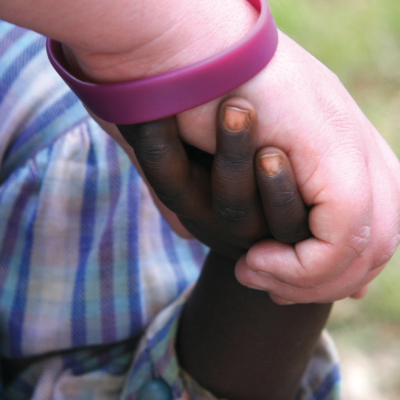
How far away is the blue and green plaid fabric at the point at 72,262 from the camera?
0.85m

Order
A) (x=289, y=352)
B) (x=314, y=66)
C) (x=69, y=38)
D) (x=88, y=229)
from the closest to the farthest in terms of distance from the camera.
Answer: (x=69, y=38) < (x=314, y=66) < (x=289, y=352) < (x=88, y=229)

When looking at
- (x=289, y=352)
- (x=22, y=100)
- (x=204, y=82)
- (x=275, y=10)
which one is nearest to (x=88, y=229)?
(x=22, y=100)

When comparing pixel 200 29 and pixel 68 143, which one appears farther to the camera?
pixel 68 143

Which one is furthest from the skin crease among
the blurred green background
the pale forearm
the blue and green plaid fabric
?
the blurred green background

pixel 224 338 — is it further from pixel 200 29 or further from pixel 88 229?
pixel 200 29

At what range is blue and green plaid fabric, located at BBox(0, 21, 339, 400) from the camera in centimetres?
85

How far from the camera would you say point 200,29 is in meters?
0.47

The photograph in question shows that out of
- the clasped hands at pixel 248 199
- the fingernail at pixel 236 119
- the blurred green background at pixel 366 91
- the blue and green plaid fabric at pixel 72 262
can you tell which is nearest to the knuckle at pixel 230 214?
the clasped hands at pixel 248 199

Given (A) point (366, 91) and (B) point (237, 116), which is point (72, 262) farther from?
(A) point (366, 91)

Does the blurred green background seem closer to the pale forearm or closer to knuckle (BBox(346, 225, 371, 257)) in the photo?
knuckle (BBox(346, 225, 371, 257))

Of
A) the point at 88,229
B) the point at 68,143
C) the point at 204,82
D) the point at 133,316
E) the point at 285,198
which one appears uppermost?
the point at 204,82

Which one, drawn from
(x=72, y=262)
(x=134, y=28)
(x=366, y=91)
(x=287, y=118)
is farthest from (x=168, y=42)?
(x=366, y=91)

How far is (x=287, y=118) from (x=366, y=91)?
1.55m

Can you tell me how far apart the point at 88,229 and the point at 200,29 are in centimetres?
52
